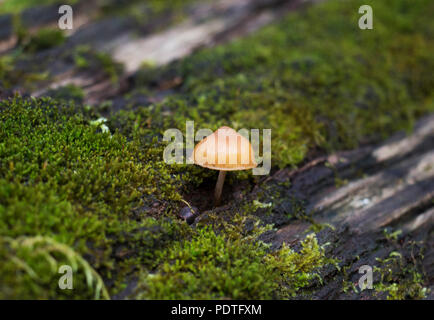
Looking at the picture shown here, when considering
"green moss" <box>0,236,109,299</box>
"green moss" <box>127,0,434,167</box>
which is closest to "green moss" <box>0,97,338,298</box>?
"green moss" <box>0,236,109,299</box>

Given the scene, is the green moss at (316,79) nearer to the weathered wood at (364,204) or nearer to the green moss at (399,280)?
the weathered wood at (364,204)

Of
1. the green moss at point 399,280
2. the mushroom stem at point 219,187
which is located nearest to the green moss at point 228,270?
the mushroom stem at point 219,187

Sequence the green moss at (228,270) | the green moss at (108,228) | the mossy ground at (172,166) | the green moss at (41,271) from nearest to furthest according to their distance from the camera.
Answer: the green moss at (41,271) < the green moss at (108,228) < the mossy ground at (172,166) < the green moss at (228,270)

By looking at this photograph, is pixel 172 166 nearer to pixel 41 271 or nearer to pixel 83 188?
pixel 83 188

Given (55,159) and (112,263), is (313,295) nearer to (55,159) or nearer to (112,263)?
(112,263)

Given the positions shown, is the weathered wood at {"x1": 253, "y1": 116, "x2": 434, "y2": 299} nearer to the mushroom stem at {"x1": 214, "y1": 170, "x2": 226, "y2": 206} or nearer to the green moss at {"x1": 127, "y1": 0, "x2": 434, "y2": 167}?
the green moss at {"x1": 127, "y1": 0, "x2": 434, "y2": 167}

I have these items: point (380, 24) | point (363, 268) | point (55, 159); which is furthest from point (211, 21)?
point (363, 268)

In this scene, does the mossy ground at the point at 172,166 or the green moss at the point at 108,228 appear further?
the mossy ground at the point at 172,166
